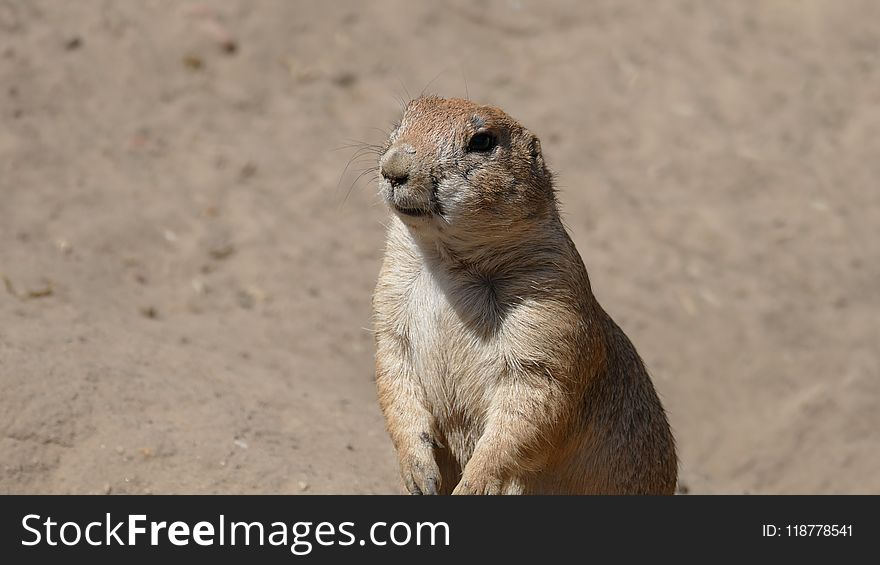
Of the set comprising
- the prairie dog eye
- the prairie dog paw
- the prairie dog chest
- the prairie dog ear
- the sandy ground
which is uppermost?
the prairie dog eye

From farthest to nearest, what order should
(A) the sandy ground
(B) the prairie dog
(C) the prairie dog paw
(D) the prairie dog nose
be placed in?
(A) the sandy ground, (C) the prairie dog paw, (B) the prairie dog, (D) the prairie dog nose

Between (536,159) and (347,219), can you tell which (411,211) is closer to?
(536,159)

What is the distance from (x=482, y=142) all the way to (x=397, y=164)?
413 millimetres

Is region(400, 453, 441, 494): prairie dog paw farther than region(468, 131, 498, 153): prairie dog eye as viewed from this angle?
Yes

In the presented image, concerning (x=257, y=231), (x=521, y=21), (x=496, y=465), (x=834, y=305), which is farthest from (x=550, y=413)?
(x=521, y=21)

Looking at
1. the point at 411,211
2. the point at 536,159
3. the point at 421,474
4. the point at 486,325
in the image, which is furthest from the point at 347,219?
the point at 411,211

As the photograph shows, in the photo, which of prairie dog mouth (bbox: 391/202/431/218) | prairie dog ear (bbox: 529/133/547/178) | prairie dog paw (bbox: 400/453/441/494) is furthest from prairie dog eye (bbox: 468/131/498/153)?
prairie dog paw (bbox: 400/453/441/494)

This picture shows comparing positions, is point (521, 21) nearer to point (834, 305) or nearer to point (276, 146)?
point (276, 146)

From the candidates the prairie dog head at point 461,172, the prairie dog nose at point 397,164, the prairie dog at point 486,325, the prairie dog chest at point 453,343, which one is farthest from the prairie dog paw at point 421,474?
the prairie dog nose at point 397,164

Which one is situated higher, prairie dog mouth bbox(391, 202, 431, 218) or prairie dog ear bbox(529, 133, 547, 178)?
prairie dog mouth bbox(391, 202, 431, 218)

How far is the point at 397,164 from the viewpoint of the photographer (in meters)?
4.26

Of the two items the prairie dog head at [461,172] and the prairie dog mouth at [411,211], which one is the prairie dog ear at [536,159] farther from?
the prairie dog mouth at [411,211]

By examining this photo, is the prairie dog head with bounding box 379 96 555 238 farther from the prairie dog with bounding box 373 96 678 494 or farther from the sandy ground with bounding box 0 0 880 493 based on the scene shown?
the sandy ground with bounding box 0 0 880 493

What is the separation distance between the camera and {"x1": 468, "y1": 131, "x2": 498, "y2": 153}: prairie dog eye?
448 cm
